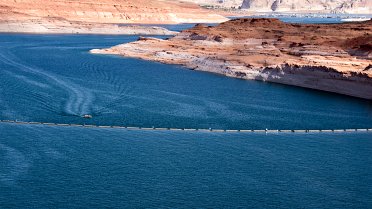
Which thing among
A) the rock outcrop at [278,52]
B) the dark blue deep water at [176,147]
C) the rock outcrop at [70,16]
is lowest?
the dark blue deep water at [176,147]

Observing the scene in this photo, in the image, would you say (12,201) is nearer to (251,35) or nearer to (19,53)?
(19,53)

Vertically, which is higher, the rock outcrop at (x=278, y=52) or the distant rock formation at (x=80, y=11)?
the distant rock formation at (x=80, y=11)

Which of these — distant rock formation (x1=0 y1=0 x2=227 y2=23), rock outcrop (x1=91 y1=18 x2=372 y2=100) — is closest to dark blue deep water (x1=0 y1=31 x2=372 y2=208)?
rock outcrop (x1=91 y1=18 x2=372 y2=100)

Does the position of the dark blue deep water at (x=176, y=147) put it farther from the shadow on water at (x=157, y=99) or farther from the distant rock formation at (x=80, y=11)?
the distant rock formation at (x=80, y=11)

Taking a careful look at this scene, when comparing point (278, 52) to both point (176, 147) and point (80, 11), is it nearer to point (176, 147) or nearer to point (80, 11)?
point (176, 147)

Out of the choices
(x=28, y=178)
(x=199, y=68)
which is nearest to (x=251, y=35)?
(x=199, y=68)

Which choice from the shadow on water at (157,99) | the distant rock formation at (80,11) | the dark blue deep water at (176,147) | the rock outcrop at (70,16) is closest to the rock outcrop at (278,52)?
the shadow on water at (157,99)

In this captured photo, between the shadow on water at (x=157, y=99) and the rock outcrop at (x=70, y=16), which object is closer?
the shadow on water at (x=157, y=99)
